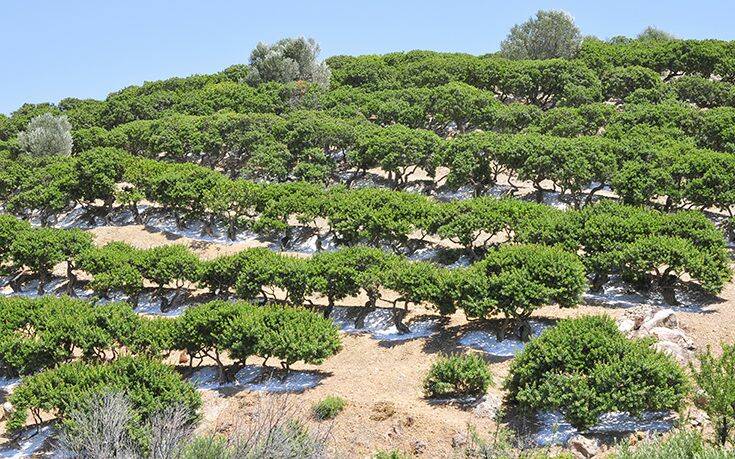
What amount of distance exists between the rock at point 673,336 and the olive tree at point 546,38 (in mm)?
89729

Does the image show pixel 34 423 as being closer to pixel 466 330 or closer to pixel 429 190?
pixel 466 330

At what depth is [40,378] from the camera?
37.9m

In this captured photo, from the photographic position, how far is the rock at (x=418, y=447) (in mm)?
34656

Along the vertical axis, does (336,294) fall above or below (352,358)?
above

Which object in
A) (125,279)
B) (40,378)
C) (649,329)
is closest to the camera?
(40,378)

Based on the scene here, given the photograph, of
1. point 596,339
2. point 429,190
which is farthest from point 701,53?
point 596,339

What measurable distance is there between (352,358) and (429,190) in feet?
110

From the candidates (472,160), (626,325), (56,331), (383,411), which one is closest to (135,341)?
(56,331)

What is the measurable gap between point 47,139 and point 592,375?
8632 centimetres

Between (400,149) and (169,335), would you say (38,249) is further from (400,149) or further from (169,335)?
(400,149)

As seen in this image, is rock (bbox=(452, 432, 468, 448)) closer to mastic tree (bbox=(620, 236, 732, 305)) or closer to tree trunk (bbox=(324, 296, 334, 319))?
mastic tree (bbox=(620, 236, 732, 305))

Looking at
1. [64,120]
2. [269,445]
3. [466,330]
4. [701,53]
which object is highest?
[701,53]

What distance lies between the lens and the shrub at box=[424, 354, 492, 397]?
37.6m

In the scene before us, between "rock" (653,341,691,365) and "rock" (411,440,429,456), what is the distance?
1411 cm
